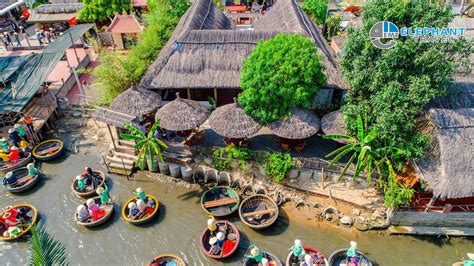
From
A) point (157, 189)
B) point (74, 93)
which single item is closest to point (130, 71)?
point (74, 93)

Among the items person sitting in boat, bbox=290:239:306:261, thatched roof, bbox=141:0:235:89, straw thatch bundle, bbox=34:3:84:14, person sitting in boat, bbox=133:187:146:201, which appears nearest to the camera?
person sitting in boat, bbox=290:239:306:261

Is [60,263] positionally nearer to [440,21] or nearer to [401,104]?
[401,104]

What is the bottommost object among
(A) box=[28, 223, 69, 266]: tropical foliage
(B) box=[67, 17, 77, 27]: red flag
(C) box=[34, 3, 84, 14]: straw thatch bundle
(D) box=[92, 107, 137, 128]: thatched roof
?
(D) box=[92, 107, 137, 128]: thatched roof

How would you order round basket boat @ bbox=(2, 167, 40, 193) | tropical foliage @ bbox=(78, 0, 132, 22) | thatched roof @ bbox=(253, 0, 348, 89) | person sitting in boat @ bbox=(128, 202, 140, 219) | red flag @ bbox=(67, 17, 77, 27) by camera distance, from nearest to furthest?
person sitting in boat @ bbox=(128, 202, 140, 219) → round basket boat @ bbox=(2, 167, 40, 193) → thatched roof @ bbox=(253, 0, 348, 89) → tropical foliage @ bbox=(78, 0, 132, 22) → red flag @ bbox=(67, 17, 77, 27)

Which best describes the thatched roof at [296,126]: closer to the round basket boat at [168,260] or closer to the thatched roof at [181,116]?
the thatched roof at [181,116]

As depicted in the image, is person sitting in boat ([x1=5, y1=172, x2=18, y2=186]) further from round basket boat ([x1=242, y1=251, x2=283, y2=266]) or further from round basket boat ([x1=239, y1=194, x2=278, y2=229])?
round basket boat ([x1=242, y1=251, x2=283, y2=266])

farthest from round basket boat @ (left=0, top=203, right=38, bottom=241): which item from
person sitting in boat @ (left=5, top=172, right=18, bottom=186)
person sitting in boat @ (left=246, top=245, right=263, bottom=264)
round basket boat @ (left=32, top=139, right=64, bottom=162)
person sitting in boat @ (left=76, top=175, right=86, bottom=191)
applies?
person sitting in boat @ (left=246, top=245, right=263, bottom=264)

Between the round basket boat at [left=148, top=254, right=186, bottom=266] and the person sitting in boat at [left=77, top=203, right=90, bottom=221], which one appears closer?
the round basket boat at [left=148, top=254, right=186, bottom=266]
